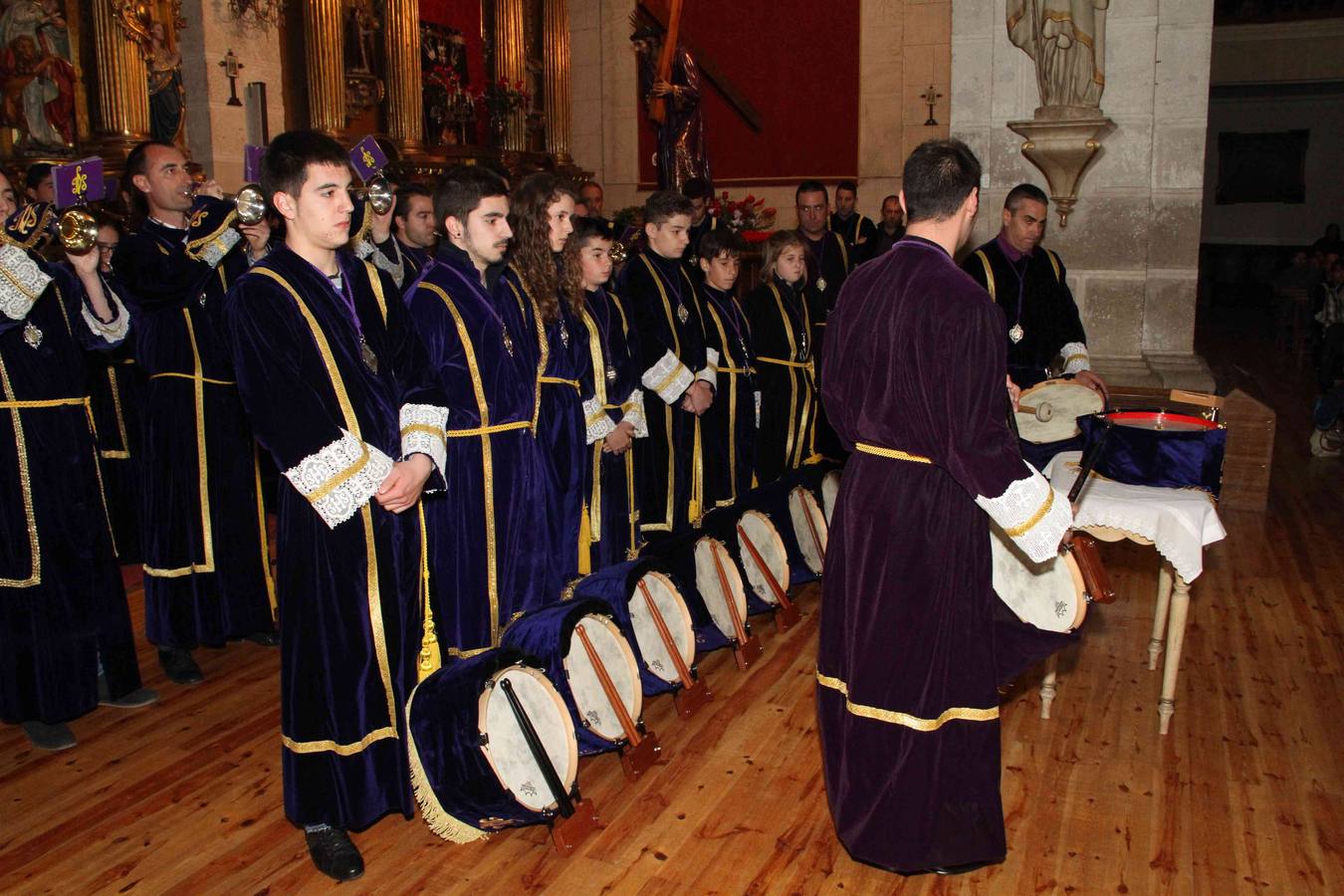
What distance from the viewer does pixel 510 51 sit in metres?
14.8

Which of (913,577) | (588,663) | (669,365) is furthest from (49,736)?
(913,577)

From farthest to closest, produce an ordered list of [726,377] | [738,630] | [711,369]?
[726,377], [711,369], [738,630]

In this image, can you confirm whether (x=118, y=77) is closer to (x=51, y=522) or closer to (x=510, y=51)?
(x=510, y=51)

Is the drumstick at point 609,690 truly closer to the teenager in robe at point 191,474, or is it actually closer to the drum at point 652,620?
the drum at point 652,620

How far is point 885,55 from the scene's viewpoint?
1412cm

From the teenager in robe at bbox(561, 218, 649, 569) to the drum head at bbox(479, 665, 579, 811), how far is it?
161 cm

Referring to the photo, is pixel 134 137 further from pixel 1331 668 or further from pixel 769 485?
pixel 1331 668

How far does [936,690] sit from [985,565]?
0.37 meters

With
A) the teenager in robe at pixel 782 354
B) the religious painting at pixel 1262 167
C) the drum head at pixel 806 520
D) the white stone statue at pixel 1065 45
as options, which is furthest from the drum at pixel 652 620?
the religious painting at pixel 1262 167

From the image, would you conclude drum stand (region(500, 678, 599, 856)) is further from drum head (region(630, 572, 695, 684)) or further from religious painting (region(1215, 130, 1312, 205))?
religious painting (region(1215, 130, 1312, 205))

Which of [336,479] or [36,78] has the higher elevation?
[36,78]

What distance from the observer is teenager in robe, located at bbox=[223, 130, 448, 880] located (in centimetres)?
293

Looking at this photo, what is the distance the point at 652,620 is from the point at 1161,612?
208 cm

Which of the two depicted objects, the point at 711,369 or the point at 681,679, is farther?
the point at 711,369
